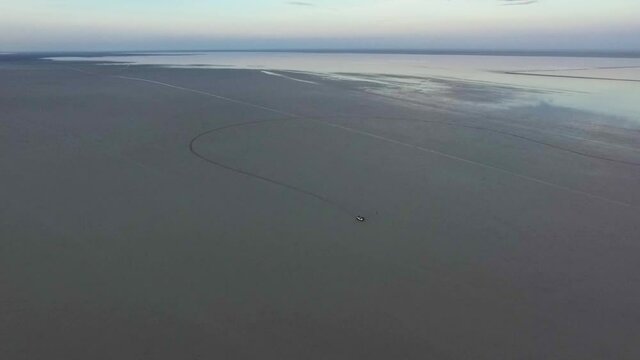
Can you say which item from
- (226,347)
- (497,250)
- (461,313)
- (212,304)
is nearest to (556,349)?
(461,313)

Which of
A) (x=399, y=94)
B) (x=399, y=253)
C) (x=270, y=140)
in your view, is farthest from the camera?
(x=399, y=94)

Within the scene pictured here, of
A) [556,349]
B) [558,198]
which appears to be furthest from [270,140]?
[556,349]

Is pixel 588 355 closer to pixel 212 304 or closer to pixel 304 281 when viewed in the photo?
pixel 304 281

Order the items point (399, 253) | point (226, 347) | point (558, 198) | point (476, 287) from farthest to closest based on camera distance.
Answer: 1. point (558, 198)
2. point (399, 253)
3. point (476, 287)
4. point (226, 347)

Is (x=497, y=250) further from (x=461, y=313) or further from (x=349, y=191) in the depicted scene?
(x=349, y=191)

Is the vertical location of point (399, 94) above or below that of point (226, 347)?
below

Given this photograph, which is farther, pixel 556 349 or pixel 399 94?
pixel 399 94
